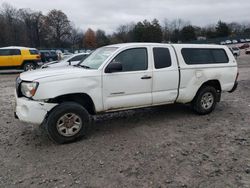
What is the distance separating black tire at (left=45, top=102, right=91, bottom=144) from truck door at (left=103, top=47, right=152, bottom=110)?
0.51m

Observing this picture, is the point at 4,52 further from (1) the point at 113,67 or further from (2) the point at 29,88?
(1) the point at 113,67

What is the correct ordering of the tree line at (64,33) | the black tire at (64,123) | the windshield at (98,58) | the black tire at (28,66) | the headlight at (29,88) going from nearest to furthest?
the headlight at (29,88) < the black tire at (64,123) < the windshield at (98,58) < the black tire at (28,66) < the tree line at (64,33)

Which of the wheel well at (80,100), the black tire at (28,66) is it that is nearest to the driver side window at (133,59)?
the wheel well at (80,100)

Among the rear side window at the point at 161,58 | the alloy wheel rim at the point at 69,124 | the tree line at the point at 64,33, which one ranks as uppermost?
the tree line at the point at 64,33

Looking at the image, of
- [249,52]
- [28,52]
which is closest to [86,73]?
[28,52]

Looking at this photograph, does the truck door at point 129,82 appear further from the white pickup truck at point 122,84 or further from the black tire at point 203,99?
the black tire at point 203,99

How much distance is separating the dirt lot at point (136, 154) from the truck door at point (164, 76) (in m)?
0.62

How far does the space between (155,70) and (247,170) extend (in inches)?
103

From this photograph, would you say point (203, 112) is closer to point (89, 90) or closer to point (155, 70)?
point (155, 70)

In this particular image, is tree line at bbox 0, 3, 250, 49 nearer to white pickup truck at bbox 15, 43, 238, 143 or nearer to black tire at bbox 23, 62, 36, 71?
black tire at bbox 23, 62, 36, 71

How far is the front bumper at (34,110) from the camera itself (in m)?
4.30

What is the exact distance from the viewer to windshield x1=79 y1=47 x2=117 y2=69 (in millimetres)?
5062

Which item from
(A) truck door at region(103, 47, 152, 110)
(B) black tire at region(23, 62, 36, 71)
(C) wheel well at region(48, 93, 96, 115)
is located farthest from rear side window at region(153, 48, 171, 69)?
(B) black tire at region(23, 62, 36, 71)

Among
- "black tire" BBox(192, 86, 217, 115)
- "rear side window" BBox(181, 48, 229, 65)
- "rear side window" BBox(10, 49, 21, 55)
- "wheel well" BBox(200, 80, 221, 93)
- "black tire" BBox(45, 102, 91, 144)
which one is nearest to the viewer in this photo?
"black tire" BBox(45, 102, 91, 144)
